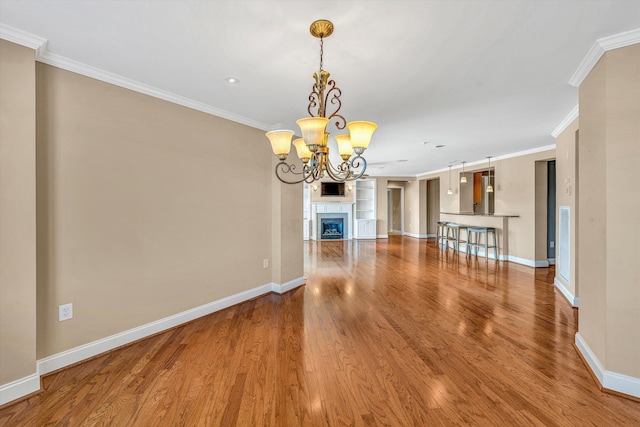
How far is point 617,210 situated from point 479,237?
5403 millimetres

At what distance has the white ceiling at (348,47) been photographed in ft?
5.46

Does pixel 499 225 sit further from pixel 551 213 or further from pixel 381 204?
pixel 381 204

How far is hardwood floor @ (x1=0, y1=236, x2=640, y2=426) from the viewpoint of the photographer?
1.72 m

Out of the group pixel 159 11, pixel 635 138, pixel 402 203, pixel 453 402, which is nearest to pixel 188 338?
pixel 453 402

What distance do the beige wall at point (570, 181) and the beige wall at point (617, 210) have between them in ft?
6.11

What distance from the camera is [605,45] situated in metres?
1.97

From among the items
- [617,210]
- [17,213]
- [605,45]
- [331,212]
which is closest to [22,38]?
[17,213]

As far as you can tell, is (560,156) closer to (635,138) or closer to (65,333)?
(635,138)

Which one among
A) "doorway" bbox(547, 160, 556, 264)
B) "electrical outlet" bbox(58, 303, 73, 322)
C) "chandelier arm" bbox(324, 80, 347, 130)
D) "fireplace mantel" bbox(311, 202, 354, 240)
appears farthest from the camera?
"fireplace mantel" bbox(311, 202, 354, 240)

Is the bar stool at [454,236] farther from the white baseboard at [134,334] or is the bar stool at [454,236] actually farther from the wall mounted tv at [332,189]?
the white baseboard at [134,334]

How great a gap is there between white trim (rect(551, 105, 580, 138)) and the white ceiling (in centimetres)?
16

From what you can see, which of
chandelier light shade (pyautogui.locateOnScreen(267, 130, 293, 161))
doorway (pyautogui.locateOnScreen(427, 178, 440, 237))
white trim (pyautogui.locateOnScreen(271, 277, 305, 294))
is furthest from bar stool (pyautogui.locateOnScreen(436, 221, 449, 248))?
chandelier light shade (pyautogui.locateOnScreen(267, 130, 293, 161))

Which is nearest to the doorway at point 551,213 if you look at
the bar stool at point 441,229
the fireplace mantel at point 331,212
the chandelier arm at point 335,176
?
the bar stool at point 441,229

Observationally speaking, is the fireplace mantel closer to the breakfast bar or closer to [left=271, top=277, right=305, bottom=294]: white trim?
the breakfast bar
